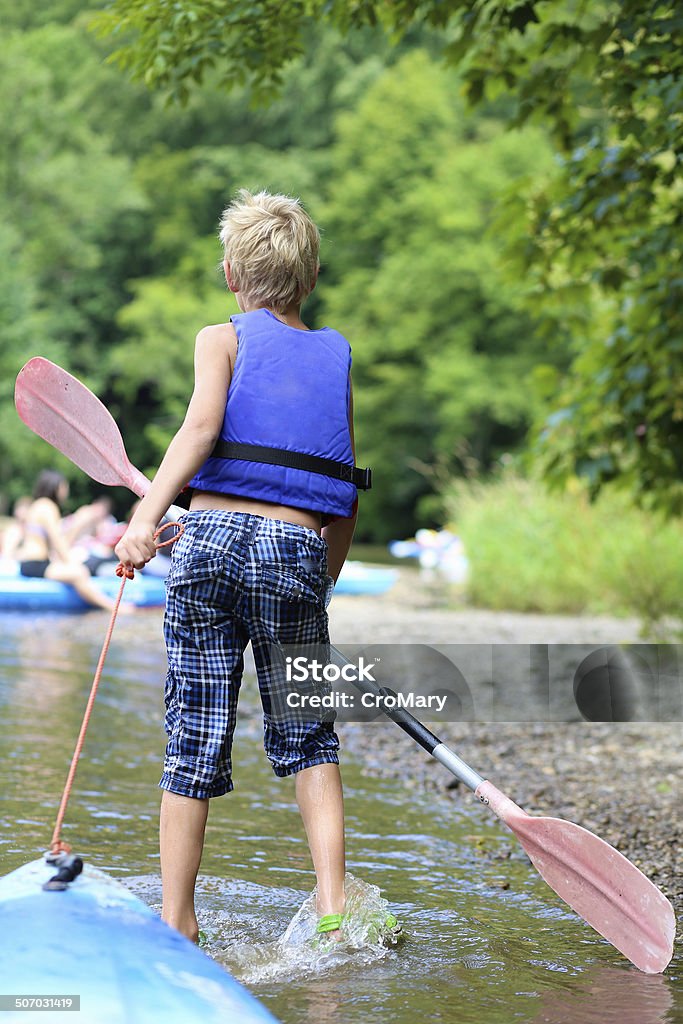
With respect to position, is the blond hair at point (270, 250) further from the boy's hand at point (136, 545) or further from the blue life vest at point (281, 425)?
the boy's hand at point (136, 545)

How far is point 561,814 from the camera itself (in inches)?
162

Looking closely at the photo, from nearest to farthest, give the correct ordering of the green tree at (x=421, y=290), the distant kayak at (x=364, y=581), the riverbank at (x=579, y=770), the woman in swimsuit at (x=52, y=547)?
the riverbank at (x=579, y=770), the woman in swimsuit at (x=52, y=547), the distant kayak at (x=364, y=581), the green tree at (x=421, y=290)

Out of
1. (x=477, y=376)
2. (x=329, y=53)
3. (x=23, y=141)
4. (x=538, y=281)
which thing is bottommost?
(x=538, y=281)

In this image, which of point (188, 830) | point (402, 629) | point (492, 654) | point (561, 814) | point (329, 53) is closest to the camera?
point (188, 830)

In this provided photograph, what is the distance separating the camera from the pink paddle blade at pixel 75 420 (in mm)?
2980

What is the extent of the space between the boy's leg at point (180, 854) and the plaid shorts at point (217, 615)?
31 mm

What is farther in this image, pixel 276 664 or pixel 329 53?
pixel 329 53

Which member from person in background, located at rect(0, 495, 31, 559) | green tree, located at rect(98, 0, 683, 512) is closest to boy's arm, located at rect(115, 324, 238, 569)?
green tree, located at rect(98, 0, 683, 512)

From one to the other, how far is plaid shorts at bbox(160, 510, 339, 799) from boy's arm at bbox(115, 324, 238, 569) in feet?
0.33

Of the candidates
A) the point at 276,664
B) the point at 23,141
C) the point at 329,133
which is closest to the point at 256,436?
the point at 276,664

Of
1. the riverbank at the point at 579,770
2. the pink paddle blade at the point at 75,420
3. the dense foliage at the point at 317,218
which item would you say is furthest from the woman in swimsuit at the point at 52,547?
the dense foliage at the point at 317,218

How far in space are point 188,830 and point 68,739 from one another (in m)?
2.68

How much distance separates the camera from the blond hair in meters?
2.70

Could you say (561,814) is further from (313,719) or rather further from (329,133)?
(329,133)
